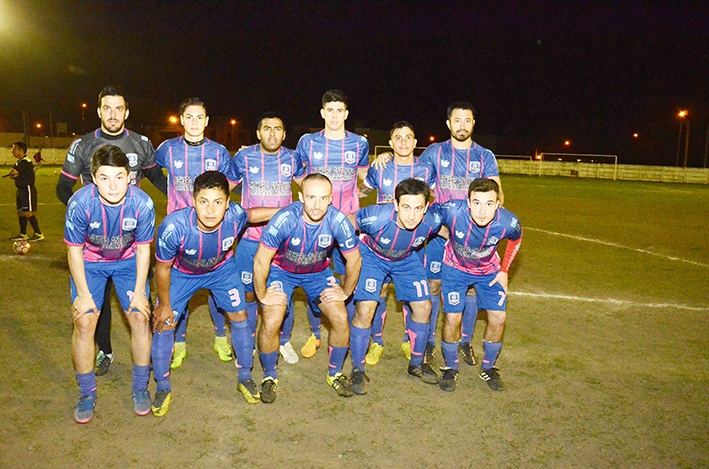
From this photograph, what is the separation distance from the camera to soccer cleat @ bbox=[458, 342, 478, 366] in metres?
5.30

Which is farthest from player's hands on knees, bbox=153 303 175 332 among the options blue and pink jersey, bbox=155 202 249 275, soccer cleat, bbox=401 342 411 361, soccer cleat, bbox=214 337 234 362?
soccer cleat, bbox=401 342 411 361

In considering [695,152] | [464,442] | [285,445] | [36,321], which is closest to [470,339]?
[464,442]

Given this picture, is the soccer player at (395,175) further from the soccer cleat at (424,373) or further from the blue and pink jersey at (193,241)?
the blue and pink jersey at (193,241)

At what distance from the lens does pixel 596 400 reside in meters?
4.45

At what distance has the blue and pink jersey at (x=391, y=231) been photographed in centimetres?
491

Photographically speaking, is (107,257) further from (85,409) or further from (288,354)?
(288,354)

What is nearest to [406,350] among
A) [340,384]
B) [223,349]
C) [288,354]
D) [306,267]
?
[340,384]

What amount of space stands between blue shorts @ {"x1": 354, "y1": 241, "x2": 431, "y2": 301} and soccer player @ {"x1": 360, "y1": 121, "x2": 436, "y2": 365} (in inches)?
17.7

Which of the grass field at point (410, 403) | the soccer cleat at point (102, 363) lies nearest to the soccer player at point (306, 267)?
the grass field at point (410, 403)

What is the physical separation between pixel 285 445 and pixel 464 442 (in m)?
1.31

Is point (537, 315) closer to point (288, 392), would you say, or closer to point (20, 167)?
point (288, 392)

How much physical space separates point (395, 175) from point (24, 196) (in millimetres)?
8611

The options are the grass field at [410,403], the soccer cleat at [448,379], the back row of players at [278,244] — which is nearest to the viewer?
the grass field at [410,403]

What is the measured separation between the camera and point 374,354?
211 inches
